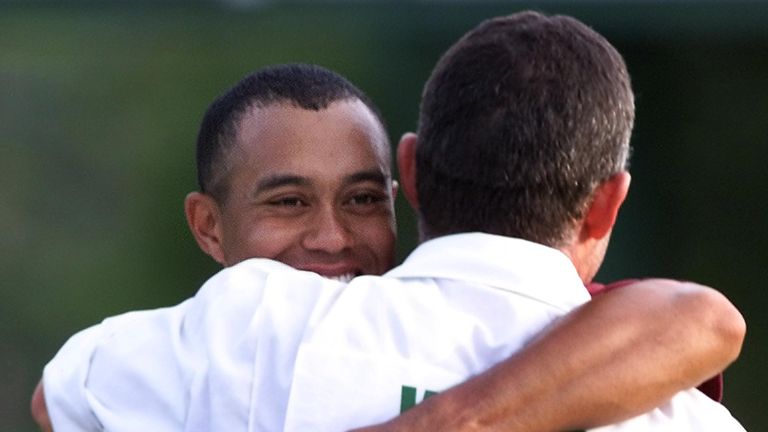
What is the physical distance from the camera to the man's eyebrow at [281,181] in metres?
2.93

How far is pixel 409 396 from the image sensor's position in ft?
7.57

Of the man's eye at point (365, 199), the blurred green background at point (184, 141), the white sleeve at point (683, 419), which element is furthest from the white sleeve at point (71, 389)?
the blurred green background at point (184, 141)

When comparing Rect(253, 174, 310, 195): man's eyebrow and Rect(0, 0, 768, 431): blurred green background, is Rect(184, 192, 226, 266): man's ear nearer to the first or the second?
Rect(253, 174, 310, 195): man's eyebrow

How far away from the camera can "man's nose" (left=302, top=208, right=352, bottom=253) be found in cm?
294

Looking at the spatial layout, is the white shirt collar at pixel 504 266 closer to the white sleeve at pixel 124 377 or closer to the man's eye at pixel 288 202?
the white sleeve at pixel 124 377

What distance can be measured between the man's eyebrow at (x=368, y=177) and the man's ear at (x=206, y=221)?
30cm

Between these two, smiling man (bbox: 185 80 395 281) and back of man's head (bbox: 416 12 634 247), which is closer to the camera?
back of man's head (bbox: 416 12 634 247)

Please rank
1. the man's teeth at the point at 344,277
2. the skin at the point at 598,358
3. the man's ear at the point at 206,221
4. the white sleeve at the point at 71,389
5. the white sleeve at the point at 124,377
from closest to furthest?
the skin at the point at 598,358 < the white sleeve at the point at 124,377 < the white sleeve at the point at 71,389 < the man's teeth at the point at 344,277 < the man's ear at the point at 206,221

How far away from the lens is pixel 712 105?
28.6 feet

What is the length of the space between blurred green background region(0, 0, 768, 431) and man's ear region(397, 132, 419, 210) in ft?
19.5

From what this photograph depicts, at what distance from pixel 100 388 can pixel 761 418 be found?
22.1ft

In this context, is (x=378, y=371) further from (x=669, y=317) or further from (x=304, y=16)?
(x=304, y=16)

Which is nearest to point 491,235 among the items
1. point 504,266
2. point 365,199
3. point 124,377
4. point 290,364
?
point 504,266

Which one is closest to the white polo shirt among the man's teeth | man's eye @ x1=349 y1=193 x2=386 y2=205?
the man's teeth
